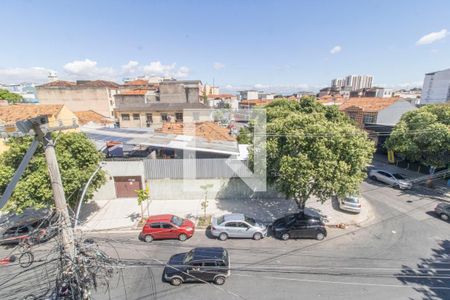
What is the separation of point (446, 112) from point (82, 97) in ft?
194

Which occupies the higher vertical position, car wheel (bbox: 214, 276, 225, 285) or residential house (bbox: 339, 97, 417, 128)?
residential house (bbox: 339, 97, 417, 128)

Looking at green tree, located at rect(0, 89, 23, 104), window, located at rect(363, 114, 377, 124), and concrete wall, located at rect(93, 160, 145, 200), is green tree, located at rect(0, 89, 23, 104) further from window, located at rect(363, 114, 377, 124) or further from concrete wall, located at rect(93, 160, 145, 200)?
window, located at rect(363, 114, 377, 124)

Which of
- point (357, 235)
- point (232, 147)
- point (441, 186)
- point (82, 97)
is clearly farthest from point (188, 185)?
point (82, 97)

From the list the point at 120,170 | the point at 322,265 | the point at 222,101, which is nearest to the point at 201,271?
the point at 322,265

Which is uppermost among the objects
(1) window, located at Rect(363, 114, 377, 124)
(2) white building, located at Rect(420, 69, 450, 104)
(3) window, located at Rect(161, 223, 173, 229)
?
(2) white building, located at Rect(420, 69, 450, 104)

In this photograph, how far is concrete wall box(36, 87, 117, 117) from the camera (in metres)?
47.1

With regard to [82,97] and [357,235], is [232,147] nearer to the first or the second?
[357,235]

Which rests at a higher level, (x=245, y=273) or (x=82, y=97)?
(x=82, y=97)

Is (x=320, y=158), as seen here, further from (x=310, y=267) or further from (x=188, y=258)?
(x=188, y=258)

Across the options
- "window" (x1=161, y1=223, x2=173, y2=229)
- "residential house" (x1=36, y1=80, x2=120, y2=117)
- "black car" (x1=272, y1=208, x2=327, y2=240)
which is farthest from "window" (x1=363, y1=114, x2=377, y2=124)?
"residential house" (x1=36, y1=80, x2=120, y2=117)

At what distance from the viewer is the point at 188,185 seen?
1997 centimetres

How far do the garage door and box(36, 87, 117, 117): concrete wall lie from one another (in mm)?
36608

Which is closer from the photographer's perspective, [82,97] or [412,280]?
[412,280]

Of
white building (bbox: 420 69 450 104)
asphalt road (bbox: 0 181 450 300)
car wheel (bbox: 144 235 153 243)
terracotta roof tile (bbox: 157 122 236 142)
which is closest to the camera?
asphalt road (bbox: 0 181 450 300)
